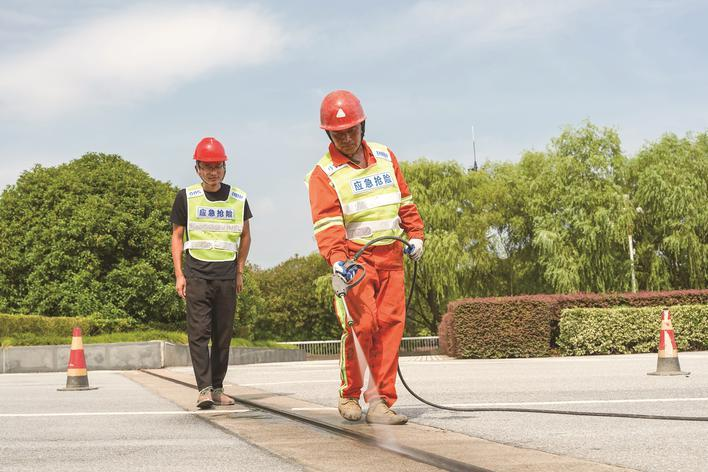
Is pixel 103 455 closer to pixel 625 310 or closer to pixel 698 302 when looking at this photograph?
pixel 625 310

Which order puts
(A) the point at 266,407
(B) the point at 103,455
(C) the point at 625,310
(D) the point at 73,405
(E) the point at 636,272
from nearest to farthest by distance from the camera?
(B) the point at 103,455
(A) the point at 266,407
(D) the point at 73,405
(C) the point at 625,310
(E) the point at 636,272

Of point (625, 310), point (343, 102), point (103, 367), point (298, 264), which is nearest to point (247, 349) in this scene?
point (103, 367)

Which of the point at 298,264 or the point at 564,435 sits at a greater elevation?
the point at 298,264

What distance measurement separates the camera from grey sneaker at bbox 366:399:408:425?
5.93m

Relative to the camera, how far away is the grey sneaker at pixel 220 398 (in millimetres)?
7996

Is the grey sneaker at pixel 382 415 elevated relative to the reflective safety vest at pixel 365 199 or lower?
lower

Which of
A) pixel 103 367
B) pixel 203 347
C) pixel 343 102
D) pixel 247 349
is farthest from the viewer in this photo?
pixel 247 349

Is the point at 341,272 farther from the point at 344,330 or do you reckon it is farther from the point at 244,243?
the point at 244,243

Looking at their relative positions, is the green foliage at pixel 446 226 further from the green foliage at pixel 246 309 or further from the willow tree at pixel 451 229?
the green foliage at pixel 246 309

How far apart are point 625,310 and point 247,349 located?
36.0 ft

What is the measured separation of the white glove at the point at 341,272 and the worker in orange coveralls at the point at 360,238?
0.35 ft

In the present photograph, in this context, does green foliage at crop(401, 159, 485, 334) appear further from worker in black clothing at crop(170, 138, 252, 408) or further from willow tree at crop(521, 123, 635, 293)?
worker in black clothing at crop(170, 138, 252, 408)

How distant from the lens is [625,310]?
21.7 meters

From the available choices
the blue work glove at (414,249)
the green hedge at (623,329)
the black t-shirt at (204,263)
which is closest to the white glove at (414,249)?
the blue work glove at (414,249)
